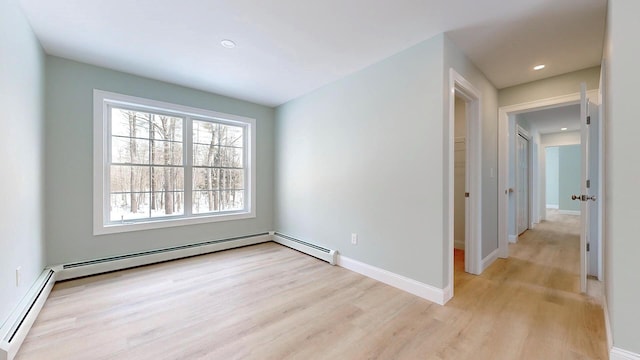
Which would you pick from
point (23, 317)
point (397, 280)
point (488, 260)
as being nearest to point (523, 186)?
point (488, 260)

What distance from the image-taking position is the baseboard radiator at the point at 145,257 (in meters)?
2.76

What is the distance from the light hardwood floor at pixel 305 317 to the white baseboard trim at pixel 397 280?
85 mm

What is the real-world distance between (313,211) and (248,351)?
2.24 m

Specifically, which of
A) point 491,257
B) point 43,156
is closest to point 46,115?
point 43,156

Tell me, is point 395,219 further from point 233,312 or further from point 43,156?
point 43,156

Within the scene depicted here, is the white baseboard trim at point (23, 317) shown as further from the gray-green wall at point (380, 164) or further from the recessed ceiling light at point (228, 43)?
the gray-green wall at point (380, 164)

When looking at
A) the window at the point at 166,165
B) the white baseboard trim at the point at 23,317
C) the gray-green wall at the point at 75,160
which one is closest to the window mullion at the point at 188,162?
the window at the point at 166,165

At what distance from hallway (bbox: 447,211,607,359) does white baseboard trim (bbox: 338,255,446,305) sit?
0.56ft

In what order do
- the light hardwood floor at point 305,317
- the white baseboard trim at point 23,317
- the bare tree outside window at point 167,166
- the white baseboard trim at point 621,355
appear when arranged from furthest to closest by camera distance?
the bare tree outside window at point 167,166
the light hardwood floor at point 305,317
the white baseboard trim at point 23,317
the white baseboard trim at point 621,355

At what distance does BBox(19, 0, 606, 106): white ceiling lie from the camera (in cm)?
193

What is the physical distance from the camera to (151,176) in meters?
3.44

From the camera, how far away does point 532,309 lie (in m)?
2.15

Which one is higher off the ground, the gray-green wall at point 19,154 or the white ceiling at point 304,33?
the white ceiling at point 304,33

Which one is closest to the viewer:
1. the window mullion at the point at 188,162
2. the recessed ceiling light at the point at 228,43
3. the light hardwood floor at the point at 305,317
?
the light hardwood floor at the point at 305,317
